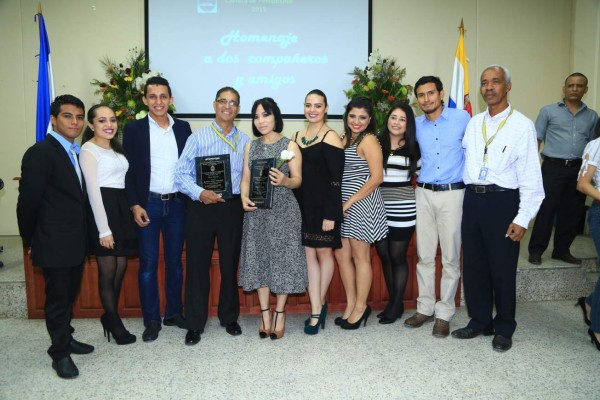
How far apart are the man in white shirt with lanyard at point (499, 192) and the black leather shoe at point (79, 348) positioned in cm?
251

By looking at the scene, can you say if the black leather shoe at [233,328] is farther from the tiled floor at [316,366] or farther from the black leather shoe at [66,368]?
the black leather shoe at [66,368]

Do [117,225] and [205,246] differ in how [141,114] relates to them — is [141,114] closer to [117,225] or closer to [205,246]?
[117,225]

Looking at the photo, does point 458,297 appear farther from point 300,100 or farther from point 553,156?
point 300,100

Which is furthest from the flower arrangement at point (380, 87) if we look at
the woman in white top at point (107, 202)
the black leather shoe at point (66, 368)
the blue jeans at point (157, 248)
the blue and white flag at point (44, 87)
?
the black leather shoe at point (66, 368)

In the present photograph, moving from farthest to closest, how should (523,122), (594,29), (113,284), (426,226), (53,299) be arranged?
(594,29), (426,226), (113,284), (523,122), (53,299)

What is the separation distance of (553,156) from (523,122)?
5.84 feet

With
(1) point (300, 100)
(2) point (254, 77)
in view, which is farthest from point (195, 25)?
(1) point (300, 100)

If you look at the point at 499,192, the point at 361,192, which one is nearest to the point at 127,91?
the point at 361,192

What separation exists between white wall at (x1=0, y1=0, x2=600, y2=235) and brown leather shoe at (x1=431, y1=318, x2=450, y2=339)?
3.34 meters

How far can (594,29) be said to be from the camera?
17.9 ft

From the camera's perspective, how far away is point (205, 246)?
121 inches

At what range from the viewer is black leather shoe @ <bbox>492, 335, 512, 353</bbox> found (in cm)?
295

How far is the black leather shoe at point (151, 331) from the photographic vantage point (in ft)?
10.3

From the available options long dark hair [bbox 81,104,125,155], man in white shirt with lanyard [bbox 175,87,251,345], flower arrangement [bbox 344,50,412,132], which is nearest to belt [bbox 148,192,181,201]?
man in white shirt with lanyard [bbox 175,87,251,345]
